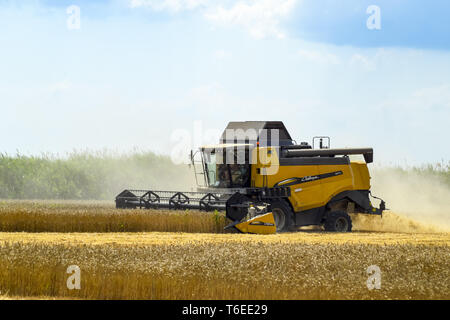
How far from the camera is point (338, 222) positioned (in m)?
19.4

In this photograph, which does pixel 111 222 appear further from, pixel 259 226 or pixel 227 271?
pixel 227 271

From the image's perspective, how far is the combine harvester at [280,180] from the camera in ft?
60.7

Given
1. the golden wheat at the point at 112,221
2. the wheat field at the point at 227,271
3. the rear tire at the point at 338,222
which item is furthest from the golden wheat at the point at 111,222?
the wheat field at the point at 227,271

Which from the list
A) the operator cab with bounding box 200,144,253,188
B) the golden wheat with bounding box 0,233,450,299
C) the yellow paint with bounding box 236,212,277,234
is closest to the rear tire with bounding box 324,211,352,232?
the operator cab with bounding box 200,144,253,188

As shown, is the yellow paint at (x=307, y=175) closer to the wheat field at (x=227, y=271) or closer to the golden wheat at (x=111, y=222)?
the golden wheat at (x=111, y=222)

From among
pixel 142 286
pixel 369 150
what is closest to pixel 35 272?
pixel 142 286

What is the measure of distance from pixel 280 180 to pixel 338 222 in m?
2.22

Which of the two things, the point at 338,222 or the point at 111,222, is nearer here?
the point at 111,222

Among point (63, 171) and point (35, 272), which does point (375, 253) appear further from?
point (63, 171)

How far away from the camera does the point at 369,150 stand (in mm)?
20328

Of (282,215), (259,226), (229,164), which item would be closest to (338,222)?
(282,215)

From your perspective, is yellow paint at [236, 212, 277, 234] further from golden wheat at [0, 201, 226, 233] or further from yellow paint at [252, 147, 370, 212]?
Answer: yellow paint at [252, 147, 370, 212]

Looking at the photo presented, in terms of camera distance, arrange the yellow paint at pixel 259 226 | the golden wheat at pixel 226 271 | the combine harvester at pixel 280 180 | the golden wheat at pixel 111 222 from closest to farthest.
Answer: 1. the golden wheat at pixel 226 271
2. the yellow paint at pixel 259 226
3. the golden wheat at pixel 111 222
4. the combine harvester at pixel 280 180

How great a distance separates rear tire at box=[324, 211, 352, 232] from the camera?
19.1 m
